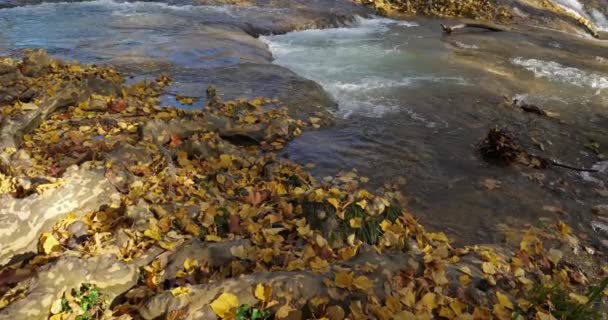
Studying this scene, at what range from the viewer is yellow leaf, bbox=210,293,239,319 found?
2654 millimetres

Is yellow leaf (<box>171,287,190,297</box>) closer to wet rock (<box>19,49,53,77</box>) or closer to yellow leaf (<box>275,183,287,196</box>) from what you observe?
yellow leaf (<box>275,183,287,196</box>)

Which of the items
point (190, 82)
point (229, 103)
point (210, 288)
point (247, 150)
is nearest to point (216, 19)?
point (190, 82)

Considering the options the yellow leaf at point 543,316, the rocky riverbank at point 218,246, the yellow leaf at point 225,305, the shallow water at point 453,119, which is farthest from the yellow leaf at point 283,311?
the shallow water at point 453,119

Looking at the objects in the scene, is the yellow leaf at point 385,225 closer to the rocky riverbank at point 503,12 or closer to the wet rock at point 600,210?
the wet rock at point 600,210

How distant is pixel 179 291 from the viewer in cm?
275

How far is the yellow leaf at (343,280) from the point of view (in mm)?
2943

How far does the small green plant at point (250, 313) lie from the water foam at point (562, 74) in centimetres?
931

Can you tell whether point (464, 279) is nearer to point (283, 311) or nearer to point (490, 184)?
point (283, 311)

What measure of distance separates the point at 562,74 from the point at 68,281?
10695 millimetres

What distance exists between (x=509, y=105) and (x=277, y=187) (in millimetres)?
5299

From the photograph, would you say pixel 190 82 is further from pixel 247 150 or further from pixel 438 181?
pixel 438 181

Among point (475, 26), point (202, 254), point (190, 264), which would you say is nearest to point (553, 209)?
point (202, 254)

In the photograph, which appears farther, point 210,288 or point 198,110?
point 198,110

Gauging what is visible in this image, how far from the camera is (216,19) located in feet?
45.3
